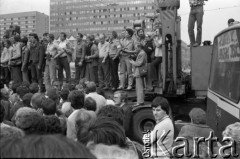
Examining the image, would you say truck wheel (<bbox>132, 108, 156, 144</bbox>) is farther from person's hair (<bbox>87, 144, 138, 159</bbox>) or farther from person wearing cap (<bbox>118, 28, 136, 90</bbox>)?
person's hair (<bbox>87, 144, 138, 159</bbox>)

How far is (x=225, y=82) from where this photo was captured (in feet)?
20.9

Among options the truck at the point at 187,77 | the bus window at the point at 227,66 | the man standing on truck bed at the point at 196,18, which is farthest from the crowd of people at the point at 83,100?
the bus window at the point at 227,66

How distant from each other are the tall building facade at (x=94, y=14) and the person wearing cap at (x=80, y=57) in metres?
53.9

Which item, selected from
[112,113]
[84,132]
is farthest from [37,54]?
[84,132]

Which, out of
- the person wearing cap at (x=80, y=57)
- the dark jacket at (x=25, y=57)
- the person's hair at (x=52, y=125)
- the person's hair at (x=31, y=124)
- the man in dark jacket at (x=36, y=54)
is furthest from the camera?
the dark jacket at (x=25, y=57)

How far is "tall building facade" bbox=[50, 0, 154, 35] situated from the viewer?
69812 millimetres

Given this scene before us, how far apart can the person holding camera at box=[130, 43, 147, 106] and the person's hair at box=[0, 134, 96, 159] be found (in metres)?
8.71

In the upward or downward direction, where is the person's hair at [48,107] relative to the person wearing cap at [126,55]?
downward

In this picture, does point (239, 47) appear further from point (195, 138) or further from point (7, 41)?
point (7, 41)

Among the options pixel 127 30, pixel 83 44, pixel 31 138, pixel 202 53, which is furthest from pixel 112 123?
pixel 83 44

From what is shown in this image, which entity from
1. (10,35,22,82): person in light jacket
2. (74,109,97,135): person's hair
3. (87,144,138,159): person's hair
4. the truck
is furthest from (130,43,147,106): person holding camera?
(87,144,138,159): person's hair

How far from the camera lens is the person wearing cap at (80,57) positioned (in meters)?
12.1

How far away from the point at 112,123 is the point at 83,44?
9.36 meters

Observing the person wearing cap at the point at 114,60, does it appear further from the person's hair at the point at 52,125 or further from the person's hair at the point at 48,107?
the person's hair at the point at 52,125
